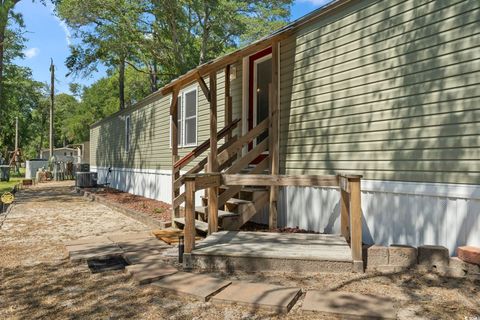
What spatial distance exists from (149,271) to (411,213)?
10.4 feet

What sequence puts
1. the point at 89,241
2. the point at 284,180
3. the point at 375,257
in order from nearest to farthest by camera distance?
the point at 375,257
the point at 284,180
the point at 89,241

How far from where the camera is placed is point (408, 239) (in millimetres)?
4891

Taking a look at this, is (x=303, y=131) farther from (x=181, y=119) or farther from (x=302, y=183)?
(x=181, y=119)

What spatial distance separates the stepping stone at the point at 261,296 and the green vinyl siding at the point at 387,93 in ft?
7.45

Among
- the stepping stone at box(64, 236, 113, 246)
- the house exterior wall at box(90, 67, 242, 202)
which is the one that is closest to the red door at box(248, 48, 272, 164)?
the house exterior wall at box(90, 67, 242, 202)

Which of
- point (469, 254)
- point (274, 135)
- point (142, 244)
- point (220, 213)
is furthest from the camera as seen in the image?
point (274, 135)

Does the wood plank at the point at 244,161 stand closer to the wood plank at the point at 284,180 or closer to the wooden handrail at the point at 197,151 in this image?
the wooden handrail at the point at 197,151

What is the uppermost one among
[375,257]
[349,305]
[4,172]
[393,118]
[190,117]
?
[190,117]

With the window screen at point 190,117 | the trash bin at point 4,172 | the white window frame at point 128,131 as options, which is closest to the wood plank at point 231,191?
the window screen at point 190,117

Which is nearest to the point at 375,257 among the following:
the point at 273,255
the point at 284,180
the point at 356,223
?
the point at 356,223

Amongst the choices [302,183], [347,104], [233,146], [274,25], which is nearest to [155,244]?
[233,146]

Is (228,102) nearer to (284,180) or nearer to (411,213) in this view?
(284,180)

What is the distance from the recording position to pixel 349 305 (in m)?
3.32

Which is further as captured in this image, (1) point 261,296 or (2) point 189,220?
(2) point 189,220
